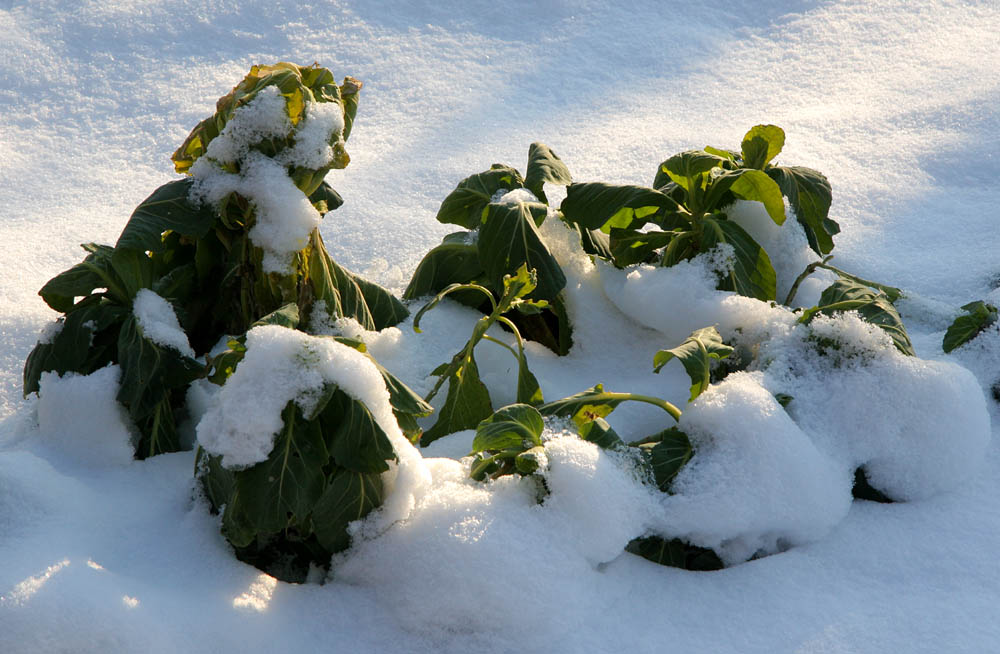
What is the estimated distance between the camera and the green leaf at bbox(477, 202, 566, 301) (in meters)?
1.74

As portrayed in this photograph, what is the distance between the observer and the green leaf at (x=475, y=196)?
1972mm

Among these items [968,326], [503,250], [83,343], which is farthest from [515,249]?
[968,326]

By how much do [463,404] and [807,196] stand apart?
846 mm

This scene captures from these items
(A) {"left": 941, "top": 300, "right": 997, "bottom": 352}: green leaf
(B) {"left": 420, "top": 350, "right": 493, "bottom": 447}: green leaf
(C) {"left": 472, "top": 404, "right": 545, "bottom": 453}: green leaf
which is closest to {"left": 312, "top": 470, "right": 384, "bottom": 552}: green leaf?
(C) {"left": 472, "top": 404, "right": 545, "bottom": 453}: green leaf

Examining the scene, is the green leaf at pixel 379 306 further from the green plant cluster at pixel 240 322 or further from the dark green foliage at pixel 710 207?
the dark green foliage at pixel 710 207

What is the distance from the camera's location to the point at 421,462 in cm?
135

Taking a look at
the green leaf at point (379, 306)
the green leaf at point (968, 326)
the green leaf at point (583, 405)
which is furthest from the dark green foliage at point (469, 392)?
the green leaf at point (968, 326)

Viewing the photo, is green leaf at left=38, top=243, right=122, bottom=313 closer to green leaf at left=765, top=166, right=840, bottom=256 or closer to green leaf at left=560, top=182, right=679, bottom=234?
green leaf at left=560, top=182, right=679, bottom=234

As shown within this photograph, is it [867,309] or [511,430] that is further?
[867,309]

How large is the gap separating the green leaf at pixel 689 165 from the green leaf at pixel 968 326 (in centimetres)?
56

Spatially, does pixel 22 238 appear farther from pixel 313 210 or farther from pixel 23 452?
pixel 313 210

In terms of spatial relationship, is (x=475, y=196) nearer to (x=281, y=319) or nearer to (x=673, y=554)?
(x=281, y=319)

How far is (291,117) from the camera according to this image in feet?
4.81

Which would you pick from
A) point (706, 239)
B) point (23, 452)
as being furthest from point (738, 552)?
point (23, 452)
